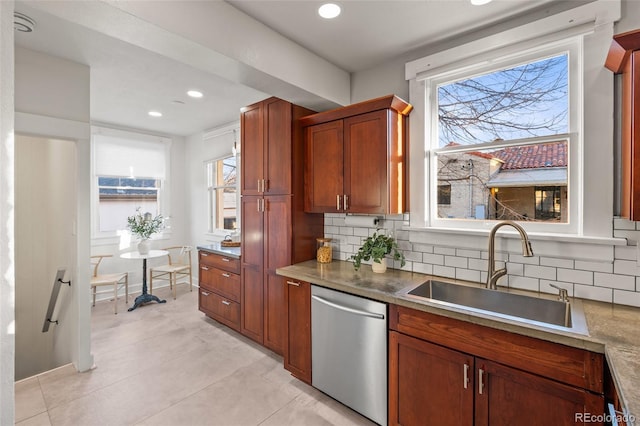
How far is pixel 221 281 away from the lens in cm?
363

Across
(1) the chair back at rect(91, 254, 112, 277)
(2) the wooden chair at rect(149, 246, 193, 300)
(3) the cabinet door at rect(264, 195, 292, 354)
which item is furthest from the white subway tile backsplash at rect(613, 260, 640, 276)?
(1) the chair back at rect(91, 254, 112, 277)

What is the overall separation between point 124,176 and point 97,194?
1.56ft

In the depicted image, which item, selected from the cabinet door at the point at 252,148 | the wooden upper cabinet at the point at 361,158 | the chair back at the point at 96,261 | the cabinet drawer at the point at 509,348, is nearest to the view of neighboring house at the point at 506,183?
the wooden upper cabinet at the point at 361,158

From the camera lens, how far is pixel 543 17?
191 cm

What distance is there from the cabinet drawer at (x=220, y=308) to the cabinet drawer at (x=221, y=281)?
2.7 inches

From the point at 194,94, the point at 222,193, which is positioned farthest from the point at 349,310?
the point at 222,193

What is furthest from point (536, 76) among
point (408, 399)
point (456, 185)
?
point (408, 399)

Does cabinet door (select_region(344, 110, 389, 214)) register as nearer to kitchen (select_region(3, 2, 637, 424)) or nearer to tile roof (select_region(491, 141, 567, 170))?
kitchen (select_region(3, 2, 637, 424))

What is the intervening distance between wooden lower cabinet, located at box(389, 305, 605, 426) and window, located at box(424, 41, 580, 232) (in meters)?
0.93

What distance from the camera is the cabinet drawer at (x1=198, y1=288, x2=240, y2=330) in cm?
342

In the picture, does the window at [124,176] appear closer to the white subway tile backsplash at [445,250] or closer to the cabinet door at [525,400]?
the white subway tile backsplash at [445,250]

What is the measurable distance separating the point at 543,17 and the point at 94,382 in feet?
14.2

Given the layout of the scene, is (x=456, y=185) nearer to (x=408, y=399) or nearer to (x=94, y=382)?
(x=408, y=399)

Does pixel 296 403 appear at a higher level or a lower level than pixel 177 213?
lower
